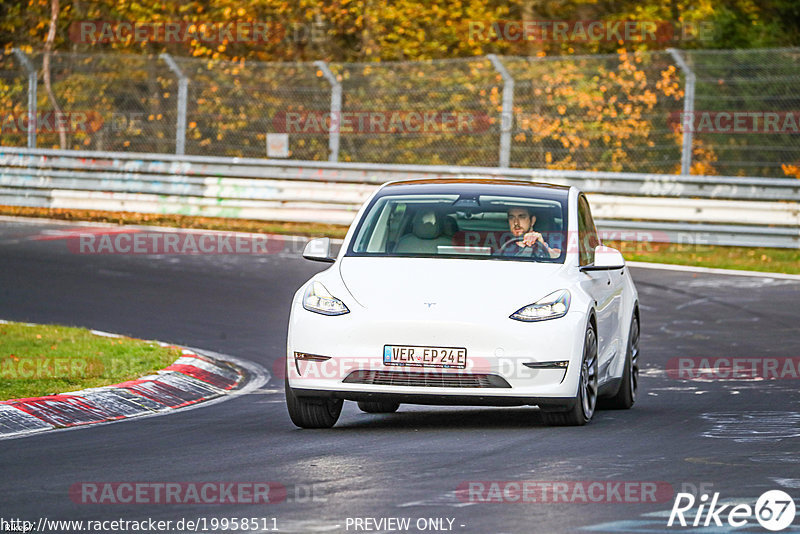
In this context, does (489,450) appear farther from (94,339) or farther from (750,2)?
(750,2)

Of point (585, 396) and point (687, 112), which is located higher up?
point (687, 112)

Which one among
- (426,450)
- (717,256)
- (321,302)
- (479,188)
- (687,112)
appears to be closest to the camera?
(426,450)

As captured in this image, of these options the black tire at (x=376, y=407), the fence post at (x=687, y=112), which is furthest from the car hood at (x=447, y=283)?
the fence post at (x=687, y=112)

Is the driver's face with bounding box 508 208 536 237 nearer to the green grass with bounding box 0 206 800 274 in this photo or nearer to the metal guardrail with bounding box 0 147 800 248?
the green grass with bounding box 0 206 800 274

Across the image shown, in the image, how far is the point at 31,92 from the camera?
27109mm

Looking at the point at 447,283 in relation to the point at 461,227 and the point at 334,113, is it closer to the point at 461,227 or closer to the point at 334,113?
the point at 461,227

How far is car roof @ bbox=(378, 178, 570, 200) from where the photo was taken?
10.5m

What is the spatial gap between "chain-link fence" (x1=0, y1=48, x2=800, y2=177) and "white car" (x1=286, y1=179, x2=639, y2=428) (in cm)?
1324

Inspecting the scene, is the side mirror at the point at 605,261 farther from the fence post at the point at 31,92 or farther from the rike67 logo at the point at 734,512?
the fence post at the point at 31,92

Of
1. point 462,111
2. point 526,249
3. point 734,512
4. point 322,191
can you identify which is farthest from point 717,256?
point 734,512

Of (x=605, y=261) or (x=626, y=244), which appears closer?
(x=605, y=261)

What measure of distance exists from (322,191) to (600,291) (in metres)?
15.0

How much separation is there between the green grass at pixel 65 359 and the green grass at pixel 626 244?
9.89 m

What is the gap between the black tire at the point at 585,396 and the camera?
9398 mm
